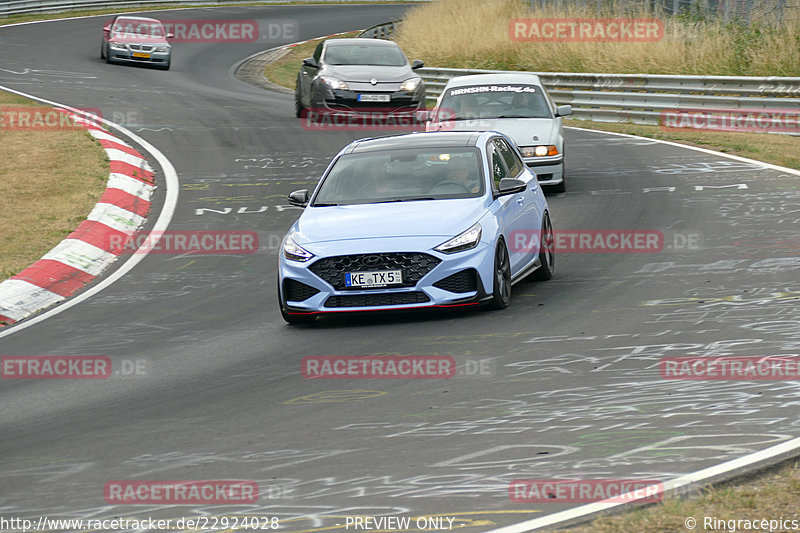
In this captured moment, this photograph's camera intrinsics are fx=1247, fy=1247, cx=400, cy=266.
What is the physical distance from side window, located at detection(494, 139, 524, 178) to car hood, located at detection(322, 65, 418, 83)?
12.3m

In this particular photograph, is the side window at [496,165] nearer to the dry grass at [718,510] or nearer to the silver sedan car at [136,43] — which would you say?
the dry grass at [718,510]

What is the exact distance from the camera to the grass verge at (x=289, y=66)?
38156 millimetres

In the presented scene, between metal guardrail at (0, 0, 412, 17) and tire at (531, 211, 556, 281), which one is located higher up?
metal guardrail at (0, 0, 412, 17)

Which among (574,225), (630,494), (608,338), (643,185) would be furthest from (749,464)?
(643,185)

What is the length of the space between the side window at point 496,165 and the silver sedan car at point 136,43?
1090 inches

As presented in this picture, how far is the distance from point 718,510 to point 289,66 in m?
37.0

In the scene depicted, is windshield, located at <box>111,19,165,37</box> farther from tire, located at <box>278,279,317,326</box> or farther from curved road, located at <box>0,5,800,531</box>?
tire, located at <box>278,279,317,326</box>

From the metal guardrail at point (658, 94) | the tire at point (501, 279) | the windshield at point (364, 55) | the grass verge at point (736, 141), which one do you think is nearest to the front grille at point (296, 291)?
the tire at point (501, 279)

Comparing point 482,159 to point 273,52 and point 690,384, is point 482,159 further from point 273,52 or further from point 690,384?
point 273,52

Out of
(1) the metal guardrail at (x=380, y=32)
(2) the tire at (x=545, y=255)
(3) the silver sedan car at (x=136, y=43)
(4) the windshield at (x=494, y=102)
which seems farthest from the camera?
(1) the metal guardrail at (x=380, y=32)

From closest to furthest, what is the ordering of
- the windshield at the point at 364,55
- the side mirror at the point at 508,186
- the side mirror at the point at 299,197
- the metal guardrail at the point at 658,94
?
the side mirror at the point at 508,186, the side mirror at the point at 299,197, the metal guardrail at the point at 658,94, the windshield at the point at 364,55

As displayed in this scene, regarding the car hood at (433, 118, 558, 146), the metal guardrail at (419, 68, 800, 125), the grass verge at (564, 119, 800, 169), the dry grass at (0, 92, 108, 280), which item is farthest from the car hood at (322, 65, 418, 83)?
the car hood at (433, 118, 558, 146)

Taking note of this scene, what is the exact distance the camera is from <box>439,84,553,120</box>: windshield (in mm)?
17922

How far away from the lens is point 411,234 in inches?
403
